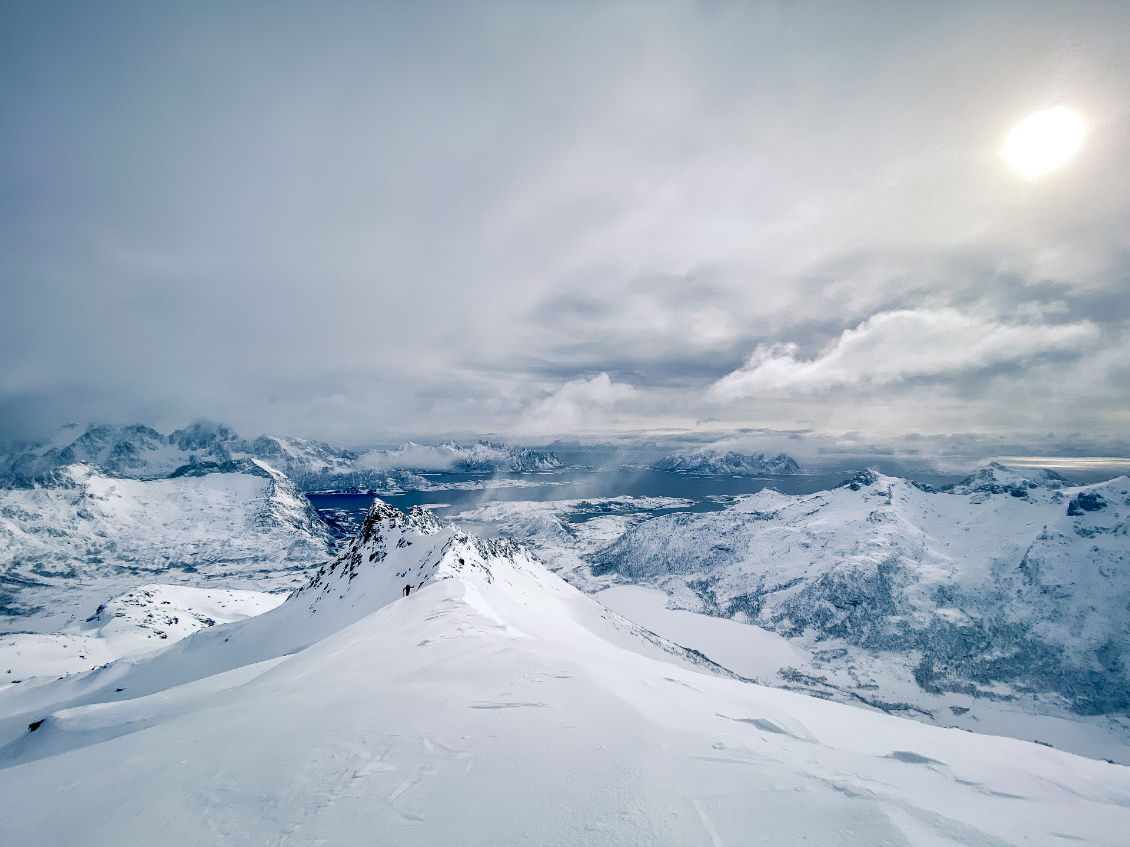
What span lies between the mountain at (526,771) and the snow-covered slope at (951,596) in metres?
137

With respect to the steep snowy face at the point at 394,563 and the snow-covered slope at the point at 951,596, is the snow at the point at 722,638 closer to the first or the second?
the snow-covered slope at the point at 951,596

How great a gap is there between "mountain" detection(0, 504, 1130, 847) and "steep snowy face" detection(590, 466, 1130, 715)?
146955mm

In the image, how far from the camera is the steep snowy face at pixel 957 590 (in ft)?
383

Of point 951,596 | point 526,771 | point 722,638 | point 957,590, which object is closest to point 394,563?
point 526,771

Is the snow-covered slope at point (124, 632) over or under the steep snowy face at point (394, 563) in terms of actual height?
under

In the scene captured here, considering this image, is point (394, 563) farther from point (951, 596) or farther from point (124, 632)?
point (951, 596)

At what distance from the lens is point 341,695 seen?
37.1ft

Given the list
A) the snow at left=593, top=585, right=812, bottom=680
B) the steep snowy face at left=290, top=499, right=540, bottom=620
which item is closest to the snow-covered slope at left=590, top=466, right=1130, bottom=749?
the snow at left=593, top=585, right=812, bottom=680

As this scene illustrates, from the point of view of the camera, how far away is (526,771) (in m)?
6.63

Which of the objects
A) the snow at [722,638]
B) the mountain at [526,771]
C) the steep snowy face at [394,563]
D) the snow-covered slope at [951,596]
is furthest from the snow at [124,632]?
the snow-covered slope at [951,596]

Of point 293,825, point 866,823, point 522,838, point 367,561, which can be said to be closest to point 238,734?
point 293,825

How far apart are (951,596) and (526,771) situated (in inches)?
7619

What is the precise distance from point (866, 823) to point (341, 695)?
12.0m

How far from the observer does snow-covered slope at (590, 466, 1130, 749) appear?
11431cm
